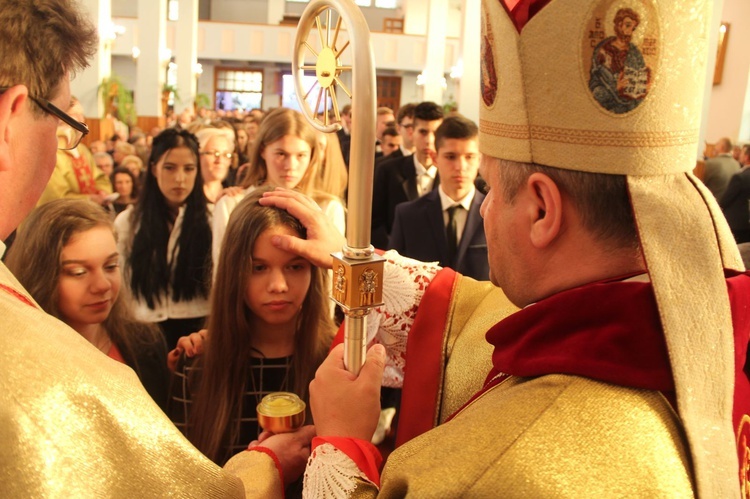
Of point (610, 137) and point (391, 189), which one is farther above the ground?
point (610, 137)

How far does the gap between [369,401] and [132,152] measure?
20.1 ft

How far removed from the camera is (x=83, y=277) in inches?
86.8

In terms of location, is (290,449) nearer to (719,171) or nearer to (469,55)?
(719,171)

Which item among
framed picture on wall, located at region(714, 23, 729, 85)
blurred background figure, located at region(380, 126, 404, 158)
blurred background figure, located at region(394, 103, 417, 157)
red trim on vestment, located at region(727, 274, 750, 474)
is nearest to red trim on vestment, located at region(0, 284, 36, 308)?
red trim on vestment, located at region(727, 274, 750, 474)

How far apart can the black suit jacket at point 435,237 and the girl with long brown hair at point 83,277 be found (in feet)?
5.73

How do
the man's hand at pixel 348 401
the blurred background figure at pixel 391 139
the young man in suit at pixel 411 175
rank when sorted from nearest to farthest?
the man's hand at pixel 348 401, the young man in suit at pixel 411 175, the blurred background figure at pixel 391 139

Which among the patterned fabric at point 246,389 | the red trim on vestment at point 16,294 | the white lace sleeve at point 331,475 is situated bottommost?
the patterned fabric at point 246,389

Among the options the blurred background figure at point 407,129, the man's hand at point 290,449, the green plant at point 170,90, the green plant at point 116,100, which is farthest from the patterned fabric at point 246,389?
the green plant at point 170,90

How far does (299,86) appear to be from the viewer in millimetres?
1319

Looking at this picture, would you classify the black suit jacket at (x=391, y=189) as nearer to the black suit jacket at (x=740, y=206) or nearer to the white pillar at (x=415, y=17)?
the black suit jacket at (x=740, y=206)

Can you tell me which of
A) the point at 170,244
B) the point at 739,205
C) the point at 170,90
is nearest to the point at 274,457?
the point at 170,244

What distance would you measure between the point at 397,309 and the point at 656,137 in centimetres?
75

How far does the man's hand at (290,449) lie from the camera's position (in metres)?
1.53

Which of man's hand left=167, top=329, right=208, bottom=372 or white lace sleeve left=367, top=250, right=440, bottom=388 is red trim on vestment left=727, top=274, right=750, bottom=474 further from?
man's hand left=167, top=329, right=208, bottom=372
